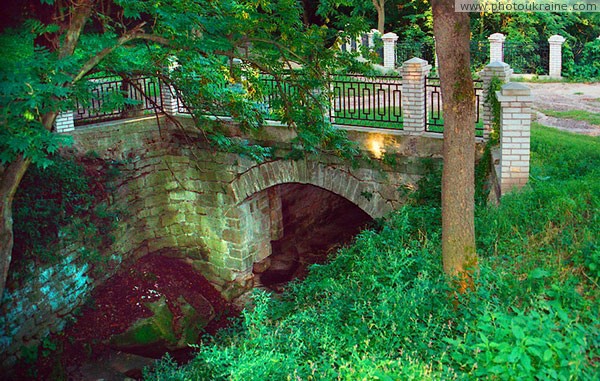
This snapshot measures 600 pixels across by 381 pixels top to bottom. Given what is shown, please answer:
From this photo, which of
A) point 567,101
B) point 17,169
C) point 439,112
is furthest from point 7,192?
point 567,101

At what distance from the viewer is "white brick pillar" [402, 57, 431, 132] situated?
9.90 metres

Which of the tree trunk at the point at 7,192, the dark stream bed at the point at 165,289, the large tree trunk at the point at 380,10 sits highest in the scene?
the large tree trunk at the point at 380,10

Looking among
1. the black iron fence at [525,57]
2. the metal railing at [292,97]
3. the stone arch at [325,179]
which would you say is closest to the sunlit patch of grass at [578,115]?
the metal railing at [292,97]

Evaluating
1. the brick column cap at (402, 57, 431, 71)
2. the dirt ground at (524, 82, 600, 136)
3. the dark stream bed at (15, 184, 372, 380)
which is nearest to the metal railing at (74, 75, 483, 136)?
the brick column cap at (402, 57, 431, 71)

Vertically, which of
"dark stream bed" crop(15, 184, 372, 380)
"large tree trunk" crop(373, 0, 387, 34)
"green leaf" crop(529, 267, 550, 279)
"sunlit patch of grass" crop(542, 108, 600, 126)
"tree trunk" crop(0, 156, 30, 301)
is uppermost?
"large tree trunk" crop(373, 0, 387, 34)

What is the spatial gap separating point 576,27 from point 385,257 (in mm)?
18286

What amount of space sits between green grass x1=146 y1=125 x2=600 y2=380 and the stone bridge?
360 centimetres

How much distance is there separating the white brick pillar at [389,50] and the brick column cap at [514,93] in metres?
13.2

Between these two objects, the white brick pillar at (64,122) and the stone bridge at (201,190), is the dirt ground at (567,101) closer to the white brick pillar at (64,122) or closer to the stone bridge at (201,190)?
the stone bridge at (201,190)

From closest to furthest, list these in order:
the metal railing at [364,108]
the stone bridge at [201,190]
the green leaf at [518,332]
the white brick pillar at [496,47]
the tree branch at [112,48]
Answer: the green leaf at [518,332], the tree branch at [112,48], the metal railing at [364,108], the stone bridge at [201,190], the white brick pillar at [496,47]

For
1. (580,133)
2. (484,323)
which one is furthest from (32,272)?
(580,133)

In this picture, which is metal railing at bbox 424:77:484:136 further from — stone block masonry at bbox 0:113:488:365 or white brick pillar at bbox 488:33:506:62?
white brick pillar at bbox 488:33:506:62

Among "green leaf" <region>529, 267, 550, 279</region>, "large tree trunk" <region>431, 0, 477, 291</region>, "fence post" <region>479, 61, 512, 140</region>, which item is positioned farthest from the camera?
"fence post" <region>479, 61, 512, 140</region>

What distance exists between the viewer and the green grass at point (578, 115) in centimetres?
1234
